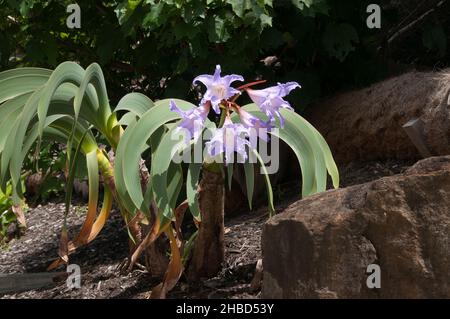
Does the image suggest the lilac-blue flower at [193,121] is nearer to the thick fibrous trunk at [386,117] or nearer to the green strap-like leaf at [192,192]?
the green strap-like leaf at [192,192]

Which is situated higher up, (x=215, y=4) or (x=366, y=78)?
(x=215, y=4)

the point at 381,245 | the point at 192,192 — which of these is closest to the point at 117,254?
the point at 192,192

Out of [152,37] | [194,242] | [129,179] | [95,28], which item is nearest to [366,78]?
[152,37]

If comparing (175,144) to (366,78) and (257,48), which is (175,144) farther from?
(366,78)

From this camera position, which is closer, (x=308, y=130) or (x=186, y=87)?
(x=308, y=130)

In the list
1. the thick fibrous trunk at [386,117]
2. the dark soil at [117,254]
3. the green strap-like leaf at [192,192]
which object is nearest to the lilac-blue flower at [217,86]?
Result: the green strap-like leaf at [192,192]

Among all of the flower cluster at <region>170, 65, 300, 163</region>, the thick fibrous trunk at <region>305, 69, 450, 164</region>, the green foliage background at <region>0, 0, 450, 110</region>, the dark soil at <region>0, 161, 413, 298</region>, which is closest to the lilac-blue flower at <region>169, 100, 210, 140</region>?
the flower cluster at <region>170, 65, 300, 163</region>

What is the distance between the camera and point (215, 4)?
13.1 ft

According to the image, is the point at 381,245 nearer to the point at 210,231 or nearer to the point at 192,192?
the point at 192,192

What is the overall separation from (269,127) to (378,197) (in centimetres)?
53

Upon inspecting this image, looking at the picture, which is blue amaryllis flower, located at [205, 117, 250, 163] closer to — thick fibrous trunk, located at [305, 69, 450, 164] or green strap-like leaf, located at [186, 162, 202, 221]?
green strap-like leaf, located at [186, 162, 202, 221]

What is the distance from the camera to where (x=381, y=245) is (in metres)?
2.56

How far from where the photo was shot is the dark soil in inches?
135

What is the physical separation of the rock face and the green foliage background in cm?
155
